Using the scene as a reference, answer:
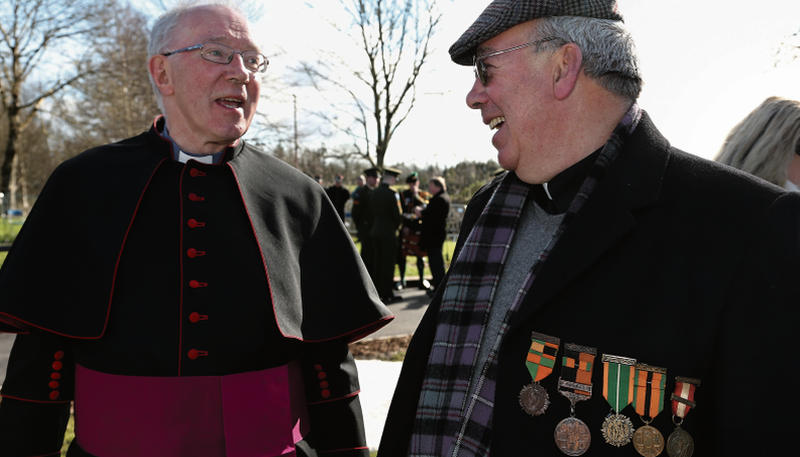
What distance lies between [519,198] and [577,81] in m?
0.41

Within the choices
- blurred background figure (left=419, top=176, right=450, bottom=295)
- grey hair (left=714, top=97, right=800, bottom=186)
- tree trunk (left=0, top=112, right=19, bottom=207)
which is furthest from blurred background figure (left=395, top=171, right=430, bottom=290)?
tree trunk (left=0, top=112, right=19, bottom=207)

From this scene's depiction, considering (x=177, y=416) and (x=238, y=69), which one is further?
(x=238, y=69)

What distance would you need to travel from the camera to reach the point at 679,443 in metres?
1.27

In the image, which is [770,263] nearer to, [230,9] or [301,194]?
[301,194]

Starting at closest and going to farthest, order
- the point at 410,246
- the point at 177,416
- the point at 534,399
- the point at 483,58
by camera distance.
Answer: the point at 534,399, the point at 483,58, the point at 177,416, the point at 410,246

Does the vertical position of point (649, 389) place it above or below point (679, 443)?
above

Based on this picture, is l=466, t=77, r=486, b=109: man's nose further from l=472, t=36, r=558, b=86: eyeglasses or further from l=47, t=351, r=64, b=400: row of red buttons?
l=47, t=351, r=64, b=400: row of red buttons

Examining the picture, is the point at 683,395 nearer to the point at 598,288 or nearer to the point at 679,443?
the point at 679,443

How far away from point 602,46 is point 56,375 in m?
1.89

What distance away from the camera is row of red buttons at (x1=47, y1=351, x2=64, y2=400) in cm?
190

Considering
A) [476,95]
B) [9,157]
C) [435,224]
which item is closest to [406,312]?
[435,224]

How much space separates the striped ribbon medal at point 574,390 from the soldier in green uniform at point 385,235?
8.59 meters

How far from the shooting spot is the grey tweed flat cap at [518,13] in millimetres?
1505

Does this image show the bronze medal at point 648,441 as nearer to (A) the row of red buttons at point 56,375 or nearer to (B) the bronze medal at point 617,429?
(B) the bronze medal at point 617,429
